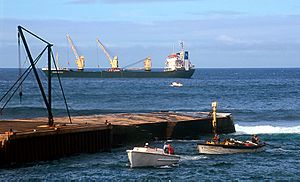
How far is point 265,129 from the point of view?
70.2 meters

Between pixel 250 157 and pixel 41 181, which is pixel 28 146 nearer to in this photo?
pixel 41 181

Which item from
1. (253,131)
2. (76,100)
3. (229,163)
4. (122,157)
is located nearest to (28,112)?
(76,100)

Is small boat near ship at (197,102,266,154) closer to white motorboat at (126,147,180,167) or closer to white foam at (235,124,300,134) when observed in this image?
white motorboat at (126,147,180,167)

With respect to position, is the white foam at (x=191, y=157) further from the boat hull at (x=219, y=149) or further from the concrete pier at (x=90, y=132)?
the concrete pier at (x=90, y=132)

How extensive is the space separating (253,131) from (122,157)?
24895 millimetres

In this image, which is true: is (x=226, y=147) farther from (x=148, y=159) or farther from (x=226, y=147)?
(x=148, y=159)

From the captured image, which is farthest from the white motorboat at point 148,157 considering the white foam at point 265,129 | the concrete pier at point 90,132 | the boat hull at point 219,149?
the white foam at point 265,129

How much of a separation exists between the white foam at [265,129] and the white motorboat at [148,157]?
25668mm

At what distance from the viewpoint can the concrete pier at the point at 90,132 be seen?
1730 inches

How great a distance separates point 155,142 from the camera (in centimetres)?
5803

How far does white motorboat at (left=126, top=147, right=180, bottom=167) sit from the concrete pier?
23.7 feet

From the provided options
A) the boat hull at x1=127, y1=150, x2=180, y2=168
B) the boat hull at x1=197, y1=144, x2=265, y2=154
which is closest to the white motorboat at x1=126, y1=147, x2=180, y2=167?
the boat hull at x1=127, y1=150, x2=180, y2=168

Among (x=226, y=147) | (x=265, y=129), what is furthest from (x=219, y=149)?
(x=265, y=129)

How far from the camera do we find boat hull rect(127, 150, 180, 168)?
142ft
